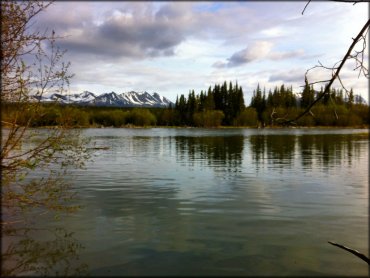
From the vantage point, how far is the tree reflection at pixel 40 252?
962 centimetres

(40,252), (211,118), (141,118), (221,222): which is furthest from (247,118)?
(40,252)

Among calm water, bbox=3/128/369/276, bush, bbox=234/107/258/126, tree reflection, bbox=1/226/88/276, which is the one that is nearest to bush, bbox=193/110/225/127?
bush, bbox=234/107/258/126

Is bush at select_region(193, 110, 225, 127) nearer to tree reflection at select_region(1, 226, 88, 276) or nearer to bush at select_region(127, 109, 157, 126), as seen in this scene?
bush at select_region(127, 109, 157, 126)

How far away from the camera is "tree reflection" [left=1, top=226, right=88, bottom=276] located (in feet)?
31.6

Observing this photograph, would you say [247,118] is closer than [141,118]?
Yes

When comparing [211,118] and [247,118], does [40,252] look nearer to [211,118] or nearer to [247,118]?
[211,118]

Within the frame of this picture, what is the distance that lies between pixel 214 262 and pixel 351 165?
23385mm

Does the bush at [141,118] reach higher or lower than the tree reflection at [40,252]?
higher

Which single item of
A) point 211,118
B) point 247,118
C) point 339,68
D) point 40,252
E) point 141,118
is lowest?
point 40,252

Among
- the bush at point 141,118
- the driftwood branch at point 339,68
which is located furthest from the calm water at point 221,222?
the bush at point 141,118

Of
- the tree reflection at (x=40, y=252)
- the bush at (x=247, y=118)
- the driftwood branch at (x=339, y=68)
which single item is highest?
the bush at (x=247, y=118)

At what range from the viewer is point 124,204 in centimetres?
1642

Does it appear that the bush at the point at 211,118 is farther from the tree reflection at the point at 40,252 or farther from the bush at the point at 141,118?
the tree reflection at the point at 40,252

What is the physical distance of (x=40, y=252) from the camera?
34.9 ft
